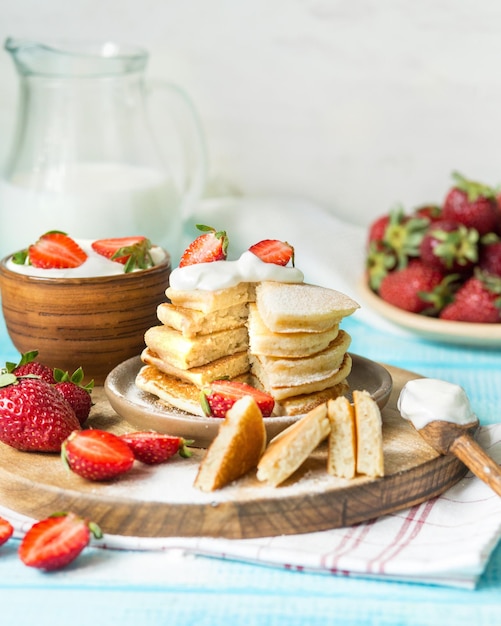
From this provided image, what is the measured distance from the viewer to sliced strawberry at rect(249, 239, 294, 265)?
184 centimetres

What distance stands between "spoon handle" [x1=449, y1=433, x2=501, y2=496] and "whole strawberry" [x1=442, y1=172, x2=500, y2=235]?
1337 mm

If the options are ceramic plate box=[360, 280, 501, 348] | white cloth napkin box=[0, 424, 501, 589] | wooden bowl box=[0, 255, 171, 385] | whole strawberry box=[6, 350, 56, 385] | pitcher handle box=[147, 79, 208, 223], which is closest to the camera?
white cloth napkin box=[0, 424, 501, 589]

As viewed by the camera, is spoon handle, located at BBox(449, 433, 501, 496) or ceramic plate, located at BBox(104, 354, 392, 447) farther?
ceramic plate, located at BBox(104, 354, 392, 447)

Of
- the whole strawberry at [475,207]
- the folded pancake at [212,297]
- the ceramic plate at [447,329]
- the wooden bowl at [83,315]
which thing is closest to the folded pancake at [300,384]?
the folded pancake at [212,297]

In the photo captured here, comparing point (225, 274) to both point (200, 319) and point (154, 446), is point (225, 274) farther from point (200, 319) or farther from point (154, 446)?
point (154, 446)

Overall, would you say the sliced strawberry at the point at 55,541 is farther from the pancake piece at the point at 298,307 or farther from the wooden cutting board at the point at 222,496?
the pancake piece at the point at 298,307

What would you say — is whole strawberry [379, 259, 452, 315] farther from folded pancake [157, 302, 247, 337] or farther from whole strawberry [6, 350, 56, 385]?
whole strawberry [6, 350, 56, 385]

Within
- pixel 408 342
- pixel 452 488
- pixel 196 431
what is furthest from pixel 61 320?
pixel 408 342

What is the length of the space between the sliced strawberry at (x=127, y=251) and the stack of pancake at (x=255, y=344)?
0.29 metres

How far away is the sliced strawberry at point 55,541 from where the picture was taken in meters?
1.40

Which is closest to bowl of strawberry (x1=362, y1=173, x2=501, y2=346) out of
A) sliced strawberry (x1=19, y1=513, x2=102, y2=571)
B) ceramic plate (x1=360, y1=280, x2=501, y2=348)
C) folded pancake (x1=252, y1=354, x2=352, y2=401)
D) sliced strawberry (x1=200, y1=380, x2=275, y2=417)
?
ceramic plate (x1=360, y1=280, x2=501, y2=348)

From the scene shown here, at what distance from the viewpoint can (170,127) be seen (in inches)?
142

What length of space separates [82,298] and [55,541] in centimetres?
72

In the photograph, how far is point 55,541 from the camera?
1.41 meters
